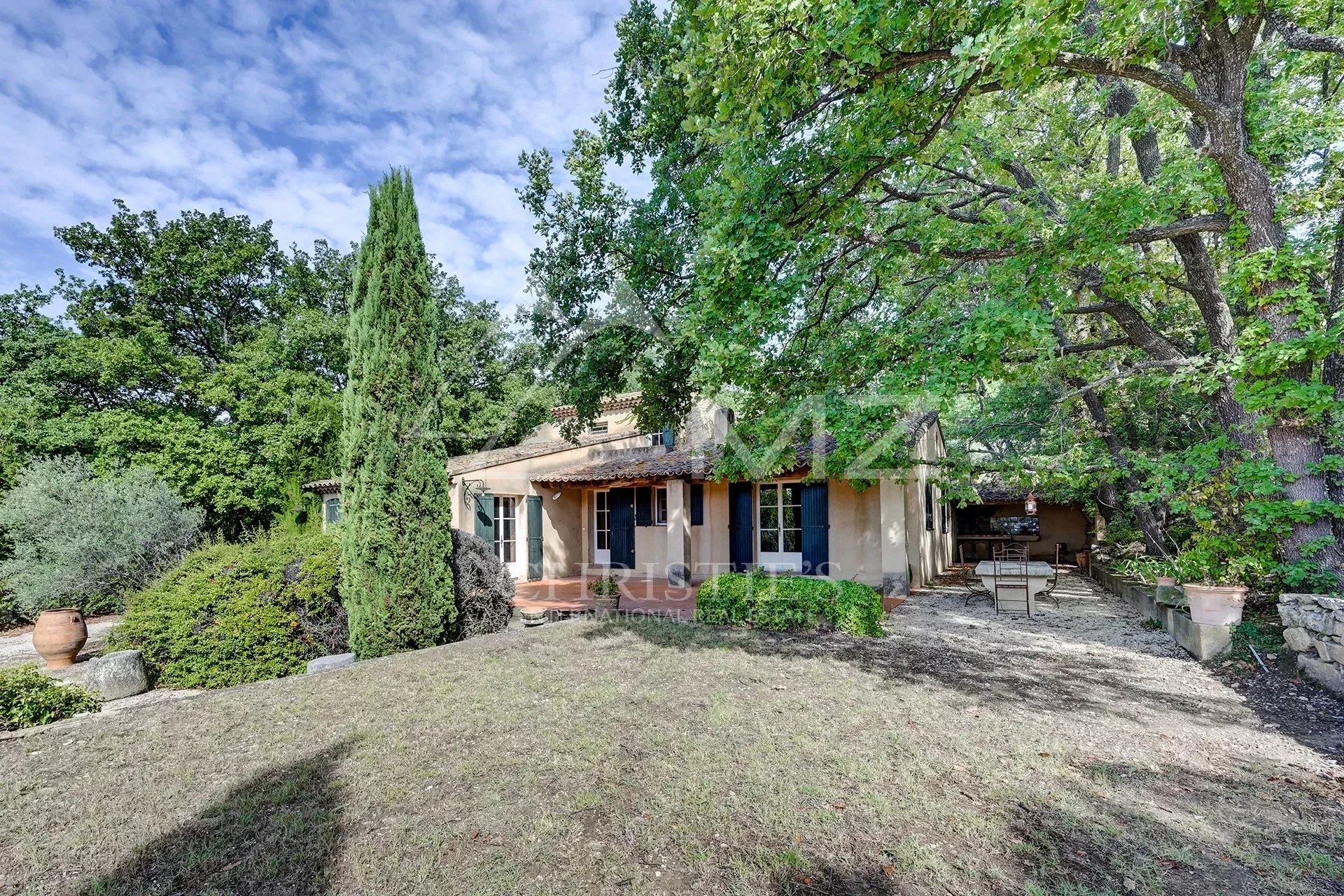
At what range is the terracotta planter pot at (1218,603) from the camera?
6.26m

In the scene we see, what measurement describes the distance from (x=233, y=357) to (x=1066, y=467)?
22.8 metres

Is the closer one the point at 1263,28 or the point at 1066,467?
the point at 1263,28

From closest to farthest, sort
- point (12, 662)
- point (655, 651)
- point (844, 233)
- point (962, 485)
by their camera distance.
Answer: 1. point (844, 233)
2. point (655, 651)
3. point (12, 662)
4. point (962, 485)

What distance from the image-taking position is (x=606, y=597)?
10211 millimetres

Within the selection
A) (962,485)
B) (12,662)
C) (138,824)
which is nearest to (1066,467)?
(962,485)

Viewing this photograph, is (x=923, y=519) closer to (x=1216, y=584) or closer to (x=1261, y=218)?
(x=1216, y=584)

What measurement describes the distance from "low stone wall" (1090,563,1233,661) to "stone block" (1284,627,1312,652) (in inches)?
30.0

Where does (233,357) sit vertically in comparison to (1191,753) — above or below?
above

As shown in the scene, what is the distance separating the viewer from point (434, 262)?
22.0 meters

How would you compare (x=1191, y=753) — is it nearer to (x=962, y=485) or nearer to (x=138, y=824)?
(x=962, y=485)

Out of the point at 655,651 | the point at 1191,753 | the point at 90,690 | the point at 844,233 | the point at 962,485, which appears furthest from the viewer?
the point at 962,485

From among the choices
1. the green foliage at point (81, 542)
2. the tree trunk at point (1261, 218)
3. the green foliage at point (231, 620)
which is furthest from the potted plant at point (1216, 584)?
the green foliage at point (81, 542)

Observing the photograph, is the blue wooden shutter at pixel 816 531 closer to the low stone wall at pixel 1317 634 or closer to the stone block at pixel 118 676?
the low stone wall at pixel 1317 634

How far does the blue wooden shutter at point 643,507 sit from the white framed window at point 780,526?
9.03 ft
